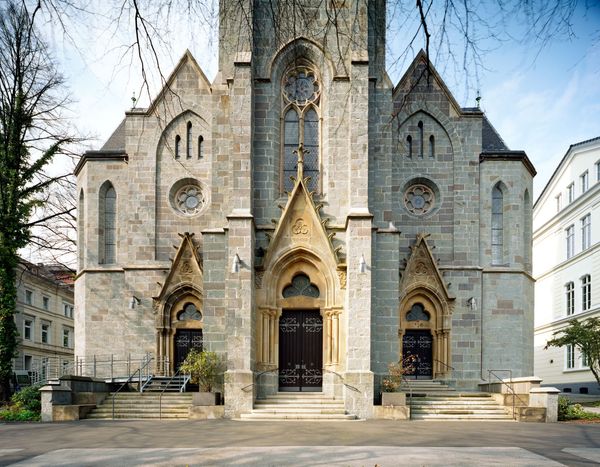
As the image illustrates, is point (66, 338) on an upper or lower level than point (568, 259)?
lower

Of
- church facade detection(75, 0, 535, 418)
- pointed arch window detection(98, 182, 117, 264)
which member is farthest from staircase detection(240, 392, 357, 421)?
pointed arch window detection(98, 182, 117, 264)

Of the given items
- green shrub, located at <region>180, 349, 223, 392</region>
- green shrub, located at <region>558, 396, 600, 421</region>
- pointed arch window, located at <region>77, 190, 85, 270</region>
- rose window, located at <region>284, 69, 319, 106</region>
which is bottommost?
green shrub, located at <region>558, 396, 600, 421</region>

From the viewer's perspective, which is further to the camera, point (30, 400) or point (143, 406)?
point (30, 400)

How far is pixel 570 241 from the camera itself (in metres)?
39.9

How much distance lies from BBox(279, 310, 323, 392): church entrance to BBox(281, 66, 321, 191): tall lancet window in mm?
4725

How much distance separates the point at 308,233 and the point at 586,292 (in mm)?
23019

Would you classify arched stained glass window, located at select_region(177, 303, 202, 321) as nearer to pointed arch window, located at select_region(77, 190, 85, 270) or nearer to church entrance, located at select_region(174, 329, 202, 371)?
church entrance, located at select_region(174, 329, 202, 371)

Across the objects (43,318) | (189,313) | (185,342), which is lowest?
(43,318)

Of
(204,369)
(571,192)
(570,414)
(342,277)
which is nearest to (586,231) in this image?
(571,192)

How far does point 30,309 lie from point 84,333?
2403cm

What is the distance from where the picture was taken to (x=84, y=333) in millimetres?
25141

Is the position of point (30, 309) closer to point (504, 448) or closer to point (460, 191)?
point (460, 191)

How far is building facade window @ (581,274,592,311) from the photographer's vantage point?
Answer: 118ft

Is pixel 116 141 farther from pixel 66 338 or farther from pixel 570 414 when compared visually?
pixel 66 338
